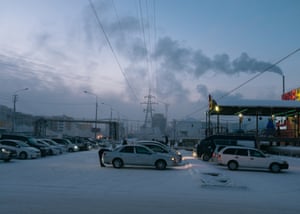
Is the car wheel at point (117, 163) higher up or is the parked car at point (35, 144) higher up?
the parked car at point (35, 144)

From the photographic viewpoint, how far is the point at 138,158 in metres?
22.9

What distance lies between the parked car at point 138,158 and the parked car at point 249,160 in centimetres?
377

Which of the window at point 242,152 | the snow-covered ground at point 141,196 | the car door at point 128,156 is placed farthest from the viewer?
the window at point 242,152

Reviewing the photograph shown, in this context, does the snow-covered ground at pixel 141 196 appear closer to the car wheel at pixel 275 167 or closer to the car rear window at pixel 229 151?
the car wheel at pixel 275 167

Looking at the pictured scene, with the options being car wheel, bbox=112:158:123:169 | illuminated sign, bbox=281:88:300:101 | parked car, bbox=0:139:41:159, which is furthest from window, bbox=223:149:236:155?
illuminated sign, bbox=281:88:300:101

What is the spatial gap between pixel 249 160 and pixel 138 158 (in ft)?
23.1

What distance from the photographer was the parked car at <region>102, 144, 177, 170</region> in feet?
74.6

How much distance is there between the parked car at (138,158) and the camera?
2275 centimetres

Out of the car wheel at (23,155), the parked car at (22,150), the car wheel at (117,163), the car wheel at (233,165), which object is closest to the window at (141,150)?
the car wheel at (117,163)

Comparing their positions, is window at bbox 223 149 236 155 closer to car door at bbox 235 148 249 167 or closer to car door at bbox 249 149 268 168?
car door at bbox 235 148 249 167

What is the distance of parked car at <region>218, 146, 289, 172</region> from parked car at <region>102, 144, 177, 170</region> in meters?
3.77

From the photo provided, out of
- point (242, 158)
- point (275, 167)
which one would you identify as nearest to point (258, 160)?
point (242, 158)

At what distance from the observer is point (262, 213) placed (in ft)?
31.0

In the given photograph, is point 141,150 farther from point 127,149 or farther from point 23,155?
point 23,155
